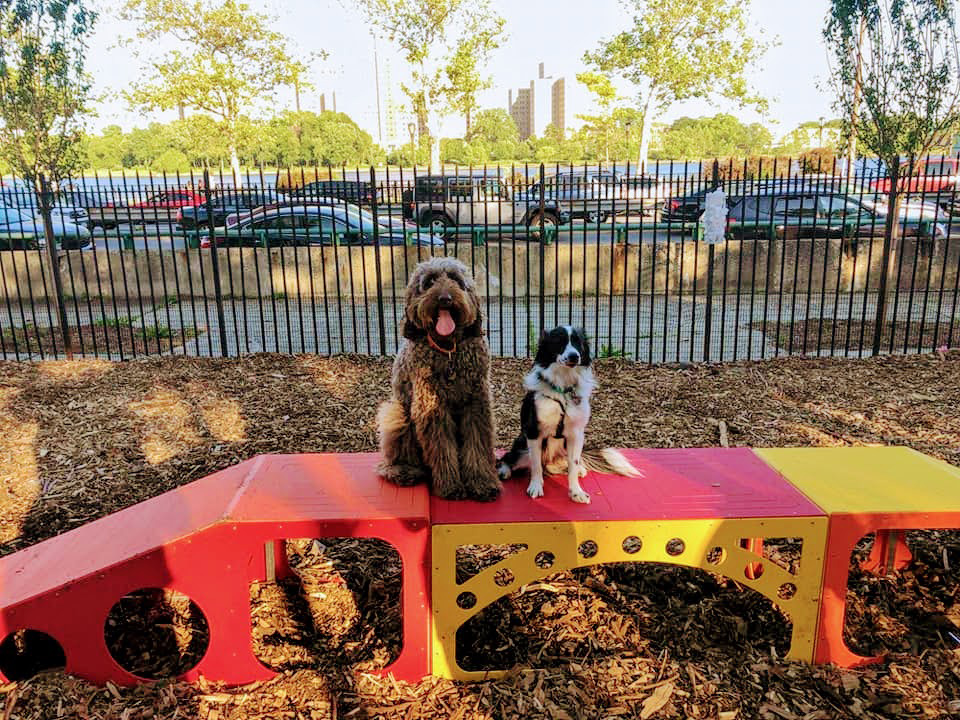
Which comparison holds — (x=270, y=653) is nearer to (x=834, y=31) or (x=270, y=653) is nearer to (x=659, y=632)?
(x=659, y=632)

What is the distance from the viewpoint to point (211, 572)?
283 centimetres

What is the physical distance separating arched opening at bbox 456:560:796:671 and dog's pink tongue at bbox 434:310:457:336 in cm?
153

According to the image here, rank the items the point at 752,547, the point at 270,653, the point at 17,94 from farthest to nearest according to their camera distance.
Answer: the point at 17,94
the point at 752,547
the point at 270,653

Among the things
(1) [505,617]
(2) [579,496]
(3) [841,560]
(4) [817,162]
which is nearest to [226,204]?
(4) [817,162]

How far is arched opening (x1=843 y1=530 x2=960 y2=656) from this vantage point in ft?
10.5

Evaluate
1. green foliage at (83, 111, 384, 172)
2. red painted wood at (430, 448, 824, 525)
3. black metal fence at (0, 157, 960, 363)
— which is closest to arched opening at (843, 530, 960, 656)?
red painted wood at (430, 448, 824, 525)

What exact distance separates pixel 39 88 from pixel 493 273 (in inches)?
307

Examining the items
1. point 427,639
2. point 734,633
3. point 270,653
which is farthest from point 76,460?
point 734,633

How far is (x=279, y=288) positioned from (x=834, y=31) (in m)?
10.4

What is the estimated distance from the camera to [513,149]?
5497 centimetres

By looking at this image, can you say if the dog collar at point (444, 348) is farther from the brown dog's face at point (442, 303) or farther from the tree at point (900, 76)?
the tree at point (900, 76)

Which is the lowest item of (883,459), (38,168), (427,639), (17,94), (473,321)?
(427,639)

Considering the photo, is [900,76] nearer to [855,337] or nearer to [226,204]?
[855,337]

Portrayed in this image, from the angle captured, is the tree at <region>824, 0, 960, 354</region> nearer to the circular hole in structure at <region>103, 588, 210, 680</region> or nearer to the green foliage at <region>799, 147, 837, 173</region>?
the green foliage at <region>799, 147, 837, 173</region>
